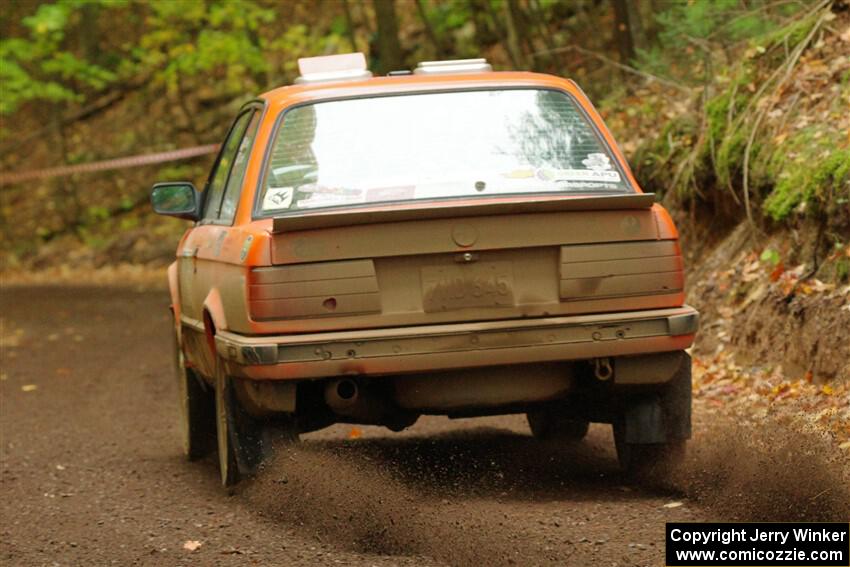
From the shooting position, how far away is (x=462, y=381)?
6055 millimetres

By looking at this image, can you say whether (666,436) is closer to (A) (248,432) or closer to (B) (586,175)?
(B) (586,175)

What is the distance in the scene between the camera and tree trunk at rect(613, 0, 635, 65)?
16.4 metres

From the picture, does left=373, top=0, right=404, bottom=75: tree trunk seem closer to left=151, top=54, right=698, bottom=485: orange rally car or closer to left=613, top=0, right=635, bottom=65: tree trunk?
left=613, top=0, right=635, bottom=65: tree trunk

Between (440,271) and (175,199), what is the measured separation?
91.2 inches

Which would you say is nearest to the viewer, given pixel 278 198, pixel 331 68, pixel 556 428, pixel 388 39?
pixel 278 198

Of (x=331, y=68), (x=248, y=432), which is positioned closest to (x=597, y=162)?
(x=331, y=68)

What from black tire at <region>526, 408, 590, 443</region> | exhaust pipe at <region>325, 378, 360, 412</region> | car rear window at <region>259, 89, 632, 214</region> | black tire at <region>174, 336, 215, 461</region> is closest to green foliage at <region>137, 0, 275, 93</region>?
black tire at <region>174, 336, 215, 461</region>

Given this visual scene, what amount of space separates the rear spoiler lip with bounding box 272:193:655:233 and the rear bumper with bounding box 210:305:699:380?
0.44 metres

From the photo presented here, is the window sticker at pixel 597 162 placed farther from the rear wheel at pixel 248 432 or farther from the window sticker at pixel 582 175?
the rear wheel at pixel 248 432

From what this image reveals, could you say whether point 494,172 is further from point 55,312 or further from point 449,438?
point 55,312

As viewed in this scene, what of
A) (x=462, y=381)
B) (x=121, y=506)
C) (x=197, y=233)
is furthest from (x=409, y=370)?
(x=197, y=233)

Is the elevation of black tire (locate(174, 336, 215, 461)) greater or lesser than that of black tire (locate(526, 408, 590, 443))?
greater

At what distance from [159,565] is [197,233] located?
2783 millimetres

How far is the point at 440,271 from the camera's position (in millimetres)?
5848
